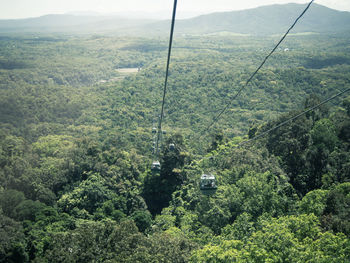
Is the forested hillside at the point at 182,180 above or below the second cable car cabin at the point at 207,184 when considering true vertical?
below

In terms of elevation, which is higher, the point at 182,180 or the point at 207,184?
the point at 207,184

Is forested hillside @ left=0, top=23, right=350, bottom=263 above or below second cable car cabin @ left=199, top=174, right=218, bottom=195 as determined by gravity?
below

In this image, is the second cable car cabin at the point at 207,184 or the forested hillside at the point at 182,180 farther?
the forested hillside at the point at 182,180

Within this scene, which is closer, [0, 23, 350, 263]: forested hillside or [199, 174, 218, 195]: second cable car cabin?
[199, 174, 218, 195]: second cable car cabin

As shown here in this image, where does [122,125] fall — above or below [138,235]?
below

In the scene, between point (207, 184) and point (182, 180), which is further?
point (182, 180)

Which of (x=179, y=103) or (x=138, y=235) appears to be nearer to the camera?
(x=138, y=235)

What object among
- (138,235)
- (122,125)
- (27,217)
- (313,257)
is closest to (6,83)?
(122,125)

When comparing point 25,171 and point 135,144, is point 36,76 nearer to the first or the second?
point 135,144
